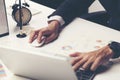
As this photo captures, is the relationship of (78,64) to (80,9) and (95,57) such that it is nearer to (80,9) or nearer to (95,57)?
(95,57)

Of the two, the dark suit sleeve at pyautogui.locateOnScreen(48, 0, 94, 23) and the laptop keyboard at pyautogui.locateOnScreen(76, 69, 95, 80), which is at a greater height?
the dark suit sleeve at pyautogui.locateOnScreen(48, 0, 94, 23)

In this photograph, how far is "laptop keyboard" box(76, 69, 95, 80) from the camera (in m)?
1.18

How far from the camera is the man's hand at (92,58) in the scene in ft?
4.06

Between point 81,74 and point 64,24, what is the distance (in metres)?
0.54

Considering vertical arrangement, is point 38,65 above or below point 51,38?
above

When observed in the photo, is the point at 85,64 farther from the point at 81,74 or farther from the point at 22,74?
the point at 22,74

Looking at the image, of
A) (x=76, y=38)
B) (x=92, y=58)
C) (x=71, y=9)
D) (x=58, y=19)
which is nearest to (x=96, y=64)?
(x=92, y=58)

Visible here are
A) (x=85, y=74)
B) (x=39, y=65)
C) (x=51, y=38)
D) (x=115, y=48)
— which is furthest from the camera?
(x=51, y=38)

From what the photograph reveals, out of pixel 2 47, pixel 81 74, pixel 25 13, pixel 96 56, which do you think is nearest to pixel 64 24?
pixel 25 13

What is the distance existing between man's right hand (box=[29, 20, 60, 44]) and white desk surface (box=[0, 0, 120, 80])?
0.03m

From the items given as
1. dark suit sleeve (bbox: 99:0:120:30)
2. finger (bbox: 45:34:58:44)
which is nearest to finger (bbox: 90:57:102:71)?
finger (bbox: 45:34:58:44)

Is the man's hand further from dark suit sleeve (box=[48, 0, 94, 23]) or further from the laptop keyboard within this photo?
dark suit sleeve (box=[48, 0, 94, 23])

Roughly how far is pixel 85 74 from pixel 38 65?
0.26 meters

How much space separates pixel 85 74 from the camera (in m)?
1.21
